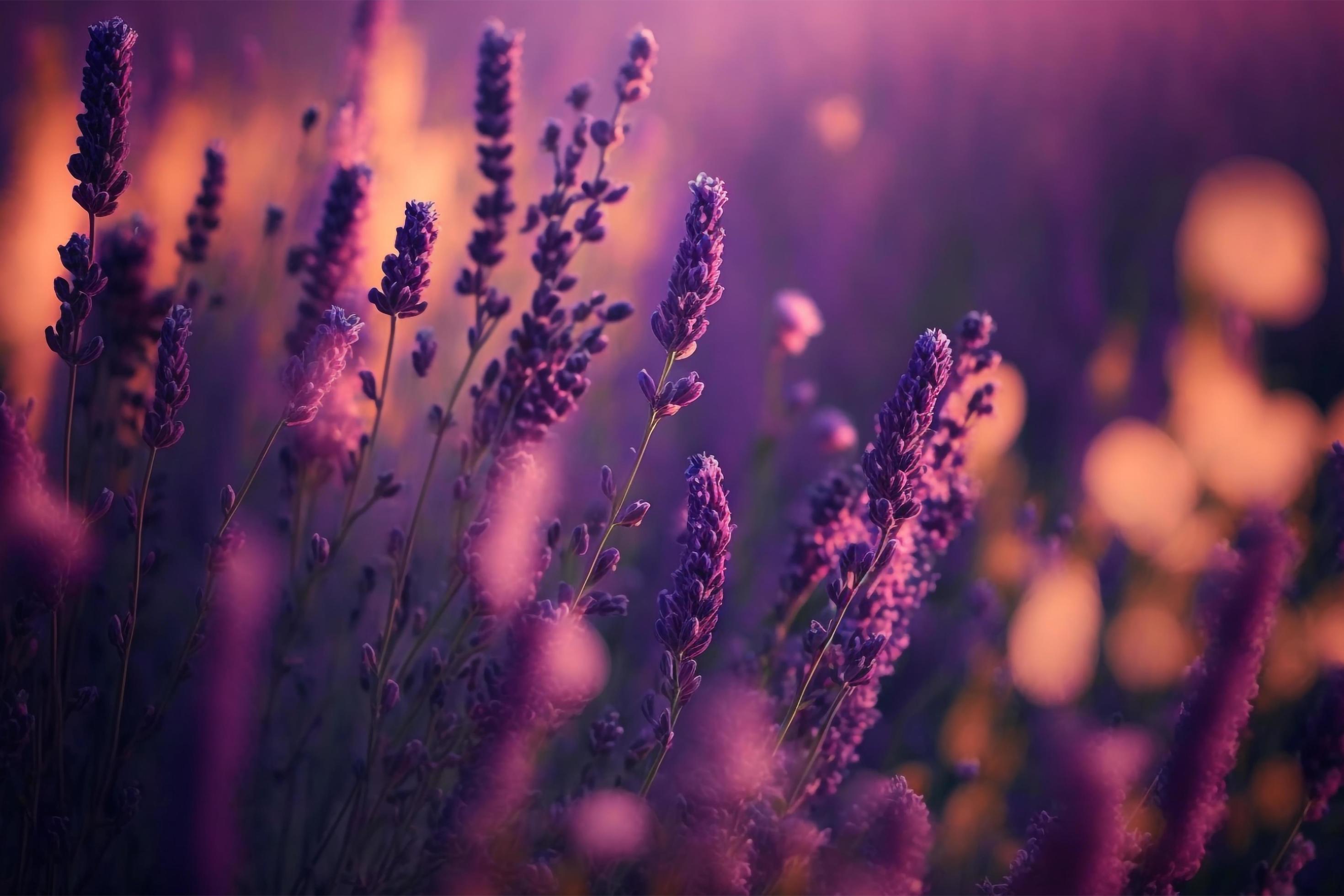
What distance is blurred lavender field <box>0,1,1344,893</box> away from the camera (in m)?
1.16

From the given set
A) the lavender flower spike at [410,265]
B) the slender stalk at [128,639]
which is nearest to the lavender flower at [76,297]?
the slender stalk at [128,639]

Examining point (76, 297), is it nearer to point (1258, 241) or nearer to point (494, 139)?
point (494, 139)

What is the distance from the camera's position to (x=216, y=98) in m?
2.98

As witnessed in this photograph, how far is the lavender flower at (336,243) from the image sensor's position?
1.43m

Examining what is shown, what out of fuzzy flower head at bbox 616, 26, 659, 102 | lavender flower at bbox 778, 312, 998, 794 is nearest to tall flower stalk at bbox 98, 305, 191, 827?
fuzzy flower head at bbox 616, 26, 659, 102

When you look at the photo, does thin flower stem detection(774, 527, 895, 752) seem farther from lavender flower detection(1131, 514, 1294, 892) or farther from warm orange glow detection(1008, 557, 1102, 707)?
warm orange glow detection(1008, 557, 1102, 707)

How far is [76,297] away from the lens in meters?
0.99

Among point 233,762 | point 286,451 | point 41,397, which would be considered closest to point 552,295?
point 286,451

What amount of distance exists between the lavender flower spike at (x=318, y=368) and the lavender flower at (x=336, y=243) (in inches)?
17.3

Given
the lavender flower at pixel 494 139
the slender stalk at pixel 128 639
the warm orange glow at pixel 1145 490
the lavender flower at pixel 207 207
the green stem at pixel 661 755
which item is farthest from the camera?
the warm orange glow at pixel 1145 490

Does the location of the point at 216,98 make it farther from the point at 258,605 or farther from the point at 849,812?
the point at 849,812

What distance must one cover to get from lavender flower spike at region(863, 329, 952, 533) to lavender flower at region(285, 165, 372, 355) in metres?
0.94

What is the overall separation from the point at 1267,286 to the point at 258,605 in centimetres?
362

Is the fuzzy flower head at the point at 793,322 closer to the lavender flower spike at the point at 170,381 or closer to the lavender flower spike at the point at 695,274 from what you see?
the lavender flower spike at the point at 695,274
